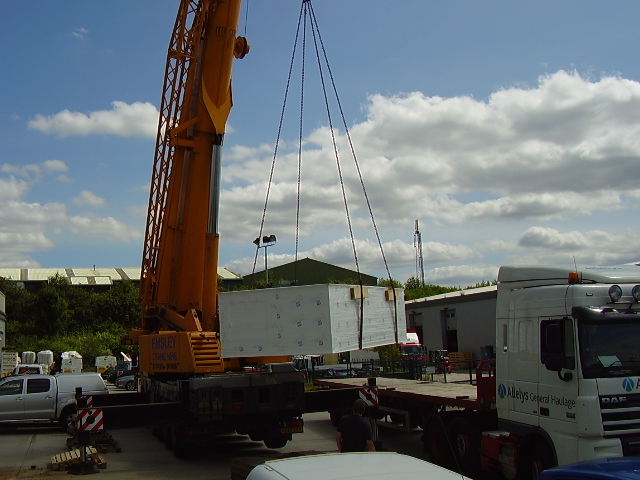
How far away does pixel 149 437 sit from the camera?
647 inches

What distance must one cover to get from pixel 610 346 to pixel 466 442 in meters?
3.21

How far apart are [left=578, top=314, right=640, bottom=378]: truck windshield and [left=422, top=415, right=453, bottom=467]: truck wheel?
3426mm

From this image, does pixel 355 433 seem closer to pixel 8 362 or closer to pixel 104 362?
pixel 8 362

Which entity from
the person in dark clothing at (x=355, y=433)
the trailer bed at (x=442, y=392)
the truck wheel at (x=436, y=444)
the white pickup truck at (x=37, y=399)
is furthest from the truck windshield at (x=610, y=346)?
the white pickup truck at (x=37, y=399)

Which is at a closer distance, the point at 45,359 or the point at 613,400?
the point at 613,400

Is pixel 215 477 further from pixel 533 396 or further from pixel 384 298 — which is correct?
pixel 533 396

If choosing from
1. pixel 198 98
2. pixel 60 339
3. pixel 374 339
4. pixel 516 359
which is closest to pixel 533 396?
pixel 516 359

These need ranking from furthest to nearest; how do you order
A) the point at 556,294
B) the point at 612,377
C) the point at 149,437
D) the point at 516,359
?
the point at 149,437
the point at 516,359
the point at 556,294
the point at 612,377

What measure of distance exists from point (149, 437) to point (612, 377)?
11.8m

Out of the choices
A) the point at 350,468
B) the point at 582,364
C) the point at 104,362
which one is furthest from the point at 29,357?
the point at 350,468

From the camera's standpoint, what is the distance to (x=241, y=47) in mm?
15336

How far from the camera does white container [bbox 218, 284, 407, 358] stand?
9.37 m

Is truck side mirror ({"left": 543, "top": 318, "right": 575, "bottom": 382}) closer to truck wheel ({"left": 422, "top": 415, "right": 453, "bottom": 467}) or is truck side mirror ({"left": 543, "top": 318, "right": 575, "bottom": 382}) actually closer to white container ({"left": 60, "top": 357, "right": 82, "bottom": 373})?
truck wheel ({"left": 422, "top": 415, "right": 453, "bottom": 467})

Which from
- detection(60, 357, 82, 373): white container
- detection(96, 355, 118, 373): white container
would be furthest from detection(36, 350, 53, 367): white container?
detection(96, 355, 118, 373): white container
